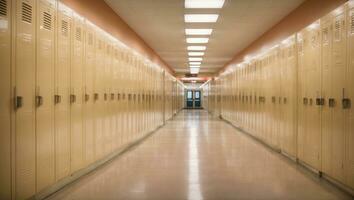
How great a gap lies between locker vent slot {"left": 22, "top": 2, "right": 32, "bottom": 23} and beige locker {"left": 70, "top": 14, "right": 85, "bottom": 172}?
3.69 ft

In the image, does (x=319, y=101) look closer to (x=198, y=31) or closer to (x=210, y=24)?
(x=210, y=24)

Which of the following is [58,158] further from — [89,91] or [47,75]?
[89,91]

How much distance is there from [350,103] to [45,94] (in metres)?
3.50

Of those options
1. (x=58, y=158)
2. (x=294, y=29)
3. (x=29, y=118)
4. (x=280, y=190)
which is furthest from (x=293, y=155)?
(x=29, y=118)

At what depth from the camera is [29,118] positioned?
3326mm

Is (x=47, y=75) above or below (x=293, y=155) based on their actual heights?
above

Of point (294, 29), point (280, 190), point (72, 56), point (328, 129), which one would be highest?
point (294, 29)

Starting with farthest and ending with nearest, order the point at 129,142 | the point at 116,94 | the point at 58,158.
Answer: the point at 129,142, the point at 116,94, the point at 58,158

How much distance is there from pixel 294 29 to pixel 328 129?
322 cm

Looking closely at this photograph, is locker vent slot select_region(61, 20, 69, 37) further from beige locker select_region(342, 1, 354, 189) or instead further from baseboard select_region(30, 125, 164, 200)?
beige locker select_region(342, 1, 354, 189)

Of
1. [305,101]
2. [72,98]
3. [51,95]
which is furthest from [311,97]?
[51,95]

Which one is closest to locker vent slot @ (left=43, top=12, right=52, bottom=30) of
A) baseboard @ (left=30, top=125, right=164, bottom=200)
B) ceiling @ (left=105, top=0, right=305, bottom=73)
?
baseboard @ (left=30, top=125, right=164, bottom=200)

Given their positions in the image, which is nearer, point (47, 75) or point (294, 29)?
point (47, 75)

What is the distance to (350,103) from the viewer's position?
3926 millimetres
